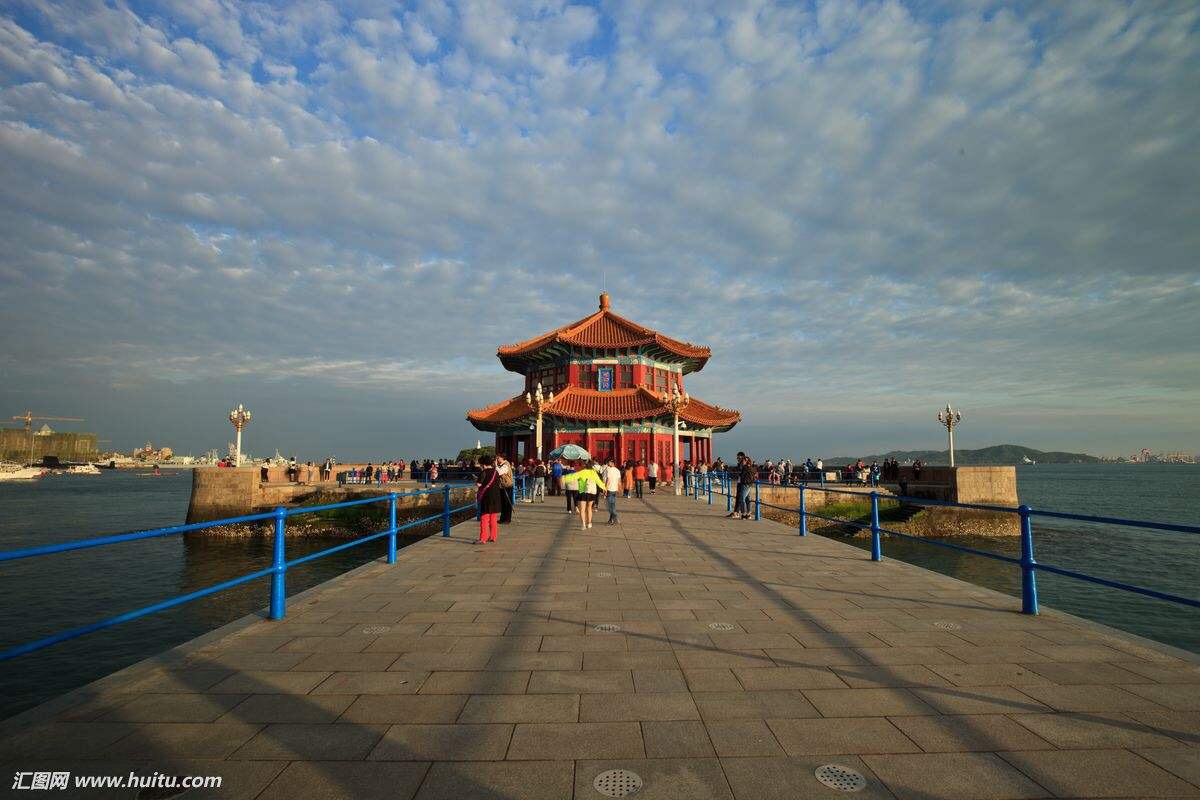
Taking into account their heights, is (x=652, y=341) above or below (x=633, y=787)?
above

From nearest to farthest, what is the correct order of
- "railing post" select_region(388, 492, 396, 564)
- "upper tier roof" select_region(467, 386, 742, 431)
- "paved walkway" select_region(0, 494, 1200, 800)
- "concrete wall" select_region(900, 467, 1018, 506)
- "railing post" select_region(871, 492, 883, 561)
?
"paved walkway" select_region(0, 494, 1200, 800)
"railing post" select_region(388, 492, 396, 564)
"railing post" select_region(871, 492, 883, 561)
"concrete wall" select_region(900, 467, 1018, 506)
"upper tier roof" select_region(467, 386, 742, 431)

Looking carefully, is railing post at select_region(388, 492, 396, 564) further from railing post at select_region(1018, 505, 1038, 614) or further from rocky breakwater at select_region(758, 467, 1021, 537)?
rocky breakwater at select_region(758, 467, 1021, 537)

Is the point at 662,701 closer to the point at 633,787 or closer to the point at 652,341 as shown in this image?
the point at 633,787

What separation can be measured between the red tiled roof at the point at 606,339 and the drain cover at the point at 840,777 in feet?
102

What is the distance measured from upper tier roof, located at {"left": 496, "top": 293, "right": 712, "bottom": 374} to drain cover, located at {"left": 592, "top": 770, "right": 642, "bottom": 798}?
102 feet

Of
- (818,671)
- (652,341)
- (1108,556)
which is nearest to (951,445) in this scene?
(1108,556)

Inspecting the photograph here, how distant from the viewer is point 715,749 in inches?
123

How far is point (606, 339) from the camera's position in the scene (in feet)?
115

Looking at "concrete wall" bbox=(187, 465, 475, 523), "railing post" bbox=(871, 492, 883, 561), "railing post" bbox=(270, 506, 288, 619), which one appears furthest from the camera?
"concrete wall" bbox=(187, 465, 475, 523)

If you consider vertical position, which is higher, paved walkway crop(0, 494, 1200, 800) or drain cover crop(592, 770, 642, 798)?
drain cover crop(592, 770, 642, 798)

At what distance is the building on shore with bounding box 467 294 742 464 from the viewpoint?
32.3 metres

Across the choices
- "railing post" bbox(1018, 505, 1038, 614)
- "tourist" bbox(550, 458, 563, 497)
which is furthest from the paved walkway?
"tourist" bbox(550, 458, 563, 497)

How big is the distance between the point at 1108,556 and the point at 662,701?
29.7 metres

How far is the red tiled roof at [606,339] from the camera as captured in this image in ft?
112
